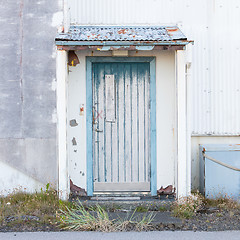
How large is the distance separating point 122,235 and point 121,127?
7.69ft

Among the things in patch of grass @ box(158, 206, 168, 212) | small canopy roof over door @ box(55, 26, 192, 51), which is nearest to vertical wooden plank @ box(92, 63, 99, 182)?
small canopy roof over door @ box(55, 26, 192, 51)

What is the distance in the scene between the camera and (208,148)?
704 centimetres

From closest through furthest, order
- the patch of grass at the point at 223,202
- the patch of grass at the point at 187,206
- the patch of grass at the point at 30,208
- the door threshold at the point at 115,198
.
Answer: the patch of grass at the point at 30,208 → the patch of grass at the point at 187,206 → the patch of grass at the point at 223,202 → the door threshold at the point at 115,198

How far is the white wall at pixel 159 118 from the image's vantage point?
716 centimetres

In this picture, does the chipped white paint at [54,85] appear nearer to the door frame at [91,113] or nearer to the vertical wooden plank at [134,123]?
the door frame at [91,113]

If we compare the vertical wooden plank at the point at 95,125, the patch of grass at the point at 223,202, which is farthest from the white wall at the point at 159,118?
the patch of grass at the point at 223,202

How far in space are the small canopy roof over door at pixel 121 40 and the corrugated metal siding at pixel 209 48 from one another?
742 mm

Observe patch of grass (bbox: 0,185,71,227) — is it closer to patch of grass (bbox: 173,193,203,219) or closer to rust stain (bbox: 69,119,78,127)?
rust stain (bbox: 69,119,78,127)

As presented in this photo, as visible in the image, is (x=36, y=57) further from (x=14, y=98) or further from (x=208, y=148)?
(x=208, y=148)

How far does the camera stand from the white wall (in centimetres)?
716

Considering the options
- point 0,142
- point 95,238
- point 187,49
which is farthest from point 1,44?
point 95,238

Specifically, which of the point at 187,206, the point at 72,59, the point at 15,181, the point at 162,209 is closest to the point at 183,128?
the point at 187,206

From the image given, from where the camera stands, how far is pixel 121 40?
623cm

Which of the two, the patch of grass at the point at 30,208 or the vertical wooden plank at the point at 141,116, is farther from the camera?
the vertical wooden plank at the point at 141,116
